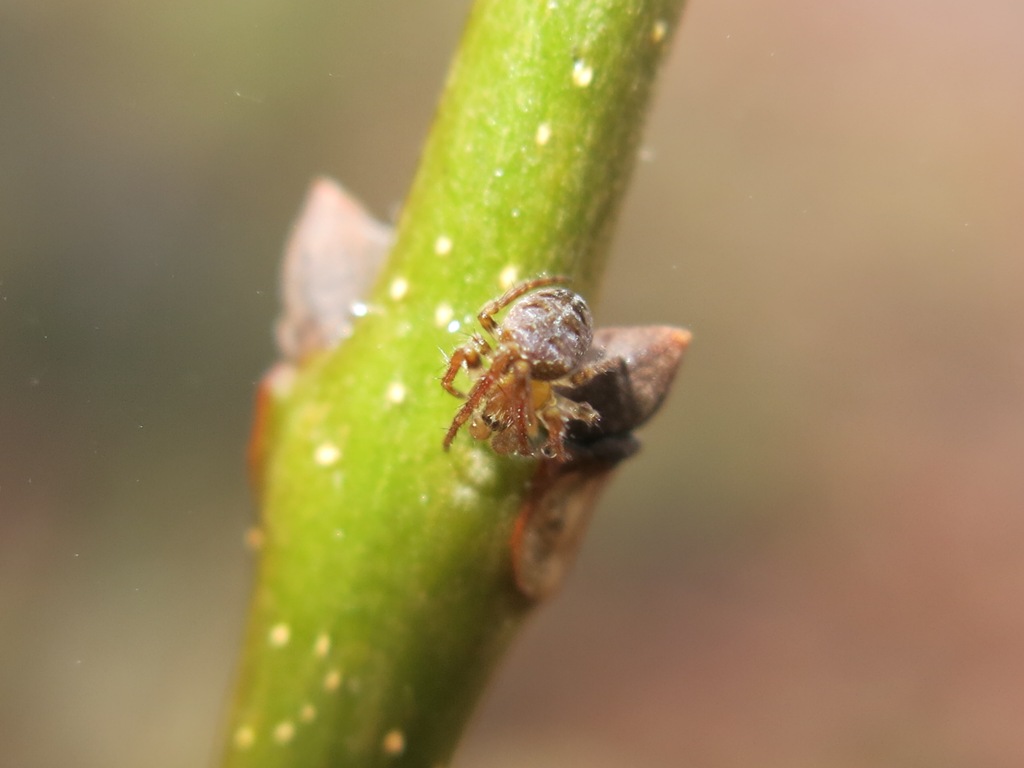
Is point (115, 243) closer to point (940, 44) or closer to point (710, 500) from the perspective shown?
point (710, 500)

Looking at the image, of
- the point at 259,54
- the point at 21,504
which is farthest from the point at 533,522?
the point at 259,54

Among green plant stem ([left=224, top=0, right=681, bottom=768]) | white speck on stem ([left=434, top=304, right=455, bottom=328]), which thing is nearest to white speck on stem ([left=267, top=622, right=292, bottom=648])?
green plant stem ([left=224, top=0, right=681, bottom=768])

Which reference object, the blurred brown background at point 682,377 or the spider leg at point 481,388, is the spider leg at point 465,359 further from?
the blurred brown background at point 682,377

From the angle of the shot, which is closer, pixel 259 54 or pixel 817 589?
pixel 259 54

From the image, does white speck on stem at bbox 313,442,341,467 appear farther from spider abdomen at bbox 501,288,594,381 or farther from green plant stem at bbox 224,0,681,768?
spider abdomen at bbox 501,288,594,381

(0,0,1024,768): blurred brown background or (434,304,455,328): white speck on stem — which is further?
(0,0,1024,768): blurred brown background

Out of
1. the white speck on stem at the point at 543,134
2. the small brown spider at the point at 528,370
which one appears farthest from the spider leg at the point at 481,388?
the white speck on stem at the point at 543,134
